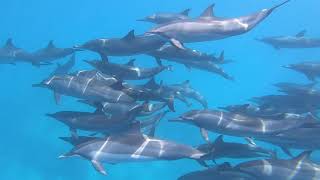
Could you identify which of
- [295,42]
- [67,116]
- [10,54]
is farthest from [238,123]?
[10,54]

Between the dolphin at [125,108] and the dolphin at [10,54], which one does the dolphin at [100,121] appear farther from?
the dolphin at [10,54]

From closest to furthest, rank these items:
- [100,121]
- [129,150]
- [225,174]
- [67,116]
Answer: [225,174] < [129,150] < [100,121] < [67,116]

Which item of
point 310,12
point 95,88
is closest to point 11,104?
point 95,88

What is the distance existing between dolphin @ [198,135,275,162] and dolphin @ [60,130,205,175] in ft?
0.83

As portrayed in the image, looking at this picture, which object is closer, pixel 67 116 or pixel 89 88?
pixel 67 116

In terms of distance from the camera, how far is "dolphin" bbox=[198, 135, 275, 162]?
8.55m

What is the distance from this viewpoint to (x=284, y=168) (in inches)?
333

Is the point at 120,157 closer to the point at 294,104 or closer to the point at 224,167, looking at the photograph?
the point at 224,167

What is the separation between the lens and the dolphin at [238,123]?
8875 millimetres

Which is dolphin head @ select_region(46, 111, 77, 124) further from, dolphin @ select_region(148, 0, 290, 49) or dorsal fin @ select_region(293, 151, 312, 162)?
dorsal fin @ select_region(293, 151, 312, 162)

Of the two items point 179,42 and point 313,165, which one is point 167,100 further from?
point 313,165

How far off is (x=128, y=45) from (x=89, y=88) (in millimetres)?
1437

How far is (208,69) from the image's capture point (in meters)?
15.1

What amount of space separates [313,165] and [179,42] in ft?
11.8
